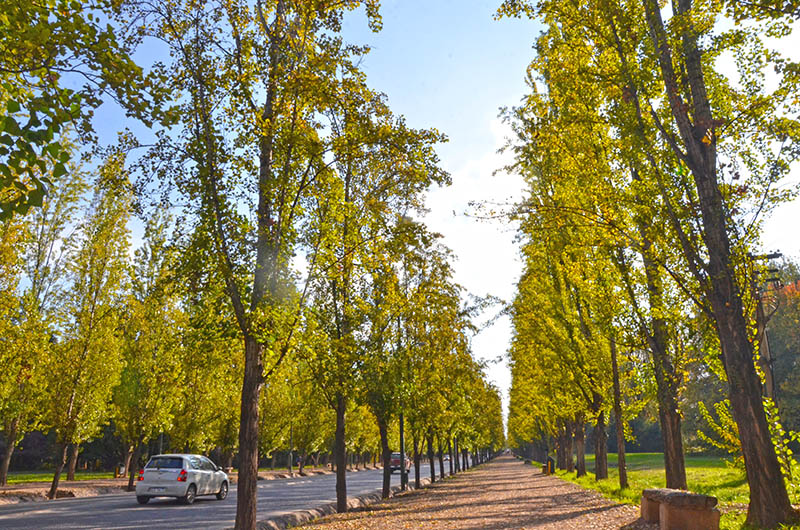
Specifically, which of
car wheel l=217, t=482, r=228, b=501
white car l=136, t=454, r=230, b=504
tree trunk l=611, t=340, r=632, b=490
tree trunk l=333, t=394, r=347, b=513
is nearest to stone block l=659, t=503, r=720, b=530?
tree trunk l=333, t=394, r=347, b=513

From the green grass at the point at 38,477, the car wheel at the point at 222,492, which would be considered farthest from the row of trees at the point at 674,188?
the green grass at the point at 38,477

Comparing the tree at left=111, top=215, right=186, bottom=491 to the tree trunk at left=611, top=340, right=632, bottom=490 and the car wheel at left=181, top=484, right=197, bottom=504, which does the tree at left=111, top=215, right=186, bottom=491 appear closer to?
the car wheel at left=181, top=484, right=197, bottom=504

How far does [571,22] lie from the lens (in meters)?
10.1

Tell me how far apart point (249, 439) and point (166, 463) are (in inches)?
468

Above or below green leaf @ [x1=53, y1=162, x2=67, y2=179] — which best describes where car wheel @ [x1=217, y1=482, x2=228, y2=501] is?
below

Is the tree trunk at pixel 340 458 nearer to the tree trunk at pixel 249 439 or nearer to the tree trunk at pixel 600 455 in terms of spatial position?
the tree trunk at pixel 249 439

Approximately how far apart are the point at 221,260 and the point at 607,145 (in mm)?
8828

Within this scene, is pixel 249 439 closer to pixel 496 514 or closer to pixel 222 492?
pixel 496 514

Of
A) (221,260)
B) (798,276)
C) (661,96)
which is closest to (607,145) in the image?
(661,96)

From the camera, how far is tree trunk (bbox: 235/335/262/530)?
27.9 feet

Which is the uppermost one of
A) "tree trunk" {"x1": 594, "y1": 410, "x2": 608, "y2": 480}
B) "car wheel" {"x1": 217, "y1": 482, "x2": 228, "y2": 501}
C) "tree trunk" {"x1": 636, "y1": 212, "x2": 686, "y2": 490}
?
"tree trunk" {"x1": 636, "y1": 212, "x2": 686, "y2": 490}

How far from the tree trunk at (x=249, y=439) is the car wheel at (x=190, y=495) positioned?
11.5 m

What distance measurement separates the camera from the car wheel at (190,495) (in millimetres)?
18500

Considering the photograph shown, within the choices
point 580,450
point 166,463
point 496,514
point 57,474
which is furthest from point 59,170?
point 580,450
